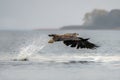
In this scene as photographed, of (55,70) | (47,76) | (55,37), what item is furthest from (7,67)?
(55,37)

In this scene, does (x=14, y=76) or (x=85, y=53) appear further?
(x=85, y=53)

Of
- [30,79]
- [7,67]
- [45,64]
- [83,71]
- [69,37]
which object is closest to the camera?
[69,37]

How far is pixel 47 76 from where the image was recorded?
39.5 meters

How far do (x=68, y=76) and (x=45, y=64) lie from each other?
9.89m

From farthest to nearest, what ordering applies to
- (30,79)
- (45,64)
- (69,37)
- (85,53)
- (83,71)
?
(85,53) → (45,64) → (83,71) → (30,79) → (69,37)

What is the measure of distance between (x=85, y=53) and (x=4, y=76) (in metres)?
27.8

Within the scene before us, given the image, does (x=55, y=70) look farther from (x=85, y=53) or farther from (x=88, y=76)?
(x=85, y=53)

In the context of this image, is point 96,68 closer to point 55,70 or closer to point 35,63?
point 55,70

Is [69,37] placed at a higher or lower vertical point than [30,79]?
higher

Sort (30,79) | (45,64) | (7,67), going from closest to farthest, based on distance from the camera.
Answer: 1. (30,79)
2. (7,67)
3. (45,64)

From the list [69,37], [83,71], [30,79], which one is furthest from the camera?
[83,71]

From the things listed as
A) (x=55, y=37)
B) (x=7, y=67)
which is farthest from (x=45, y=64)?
(x=55, y=37)

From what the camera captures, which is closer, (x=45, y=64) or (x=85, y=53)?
(x=45, y=64)

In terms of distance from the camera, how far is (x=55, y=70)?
44.1m
